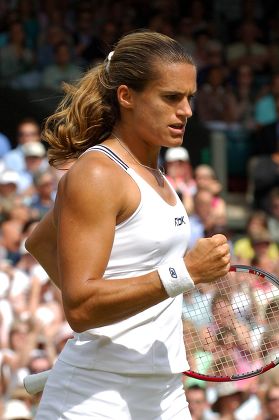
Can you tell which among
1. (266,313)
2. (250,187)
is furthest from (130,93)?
(250,187)

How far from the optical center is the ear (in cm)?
362

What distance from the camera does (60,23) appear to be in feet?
42.8

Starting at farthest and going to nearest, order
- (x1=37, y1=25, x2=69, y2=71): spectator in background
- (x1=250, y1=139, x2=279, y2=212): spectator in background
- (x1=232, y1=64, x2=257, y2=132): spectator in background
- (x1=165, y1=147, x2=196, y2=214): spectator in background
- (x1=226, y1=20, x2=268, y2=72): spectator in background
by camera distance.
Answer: (x1=226, y1=20, x2=268, y2=72): spectator in background
(x1=232, y1=64, x2=257, y2=132): spectator in background
(x1=37, y1=25, x2=69, y2=71): spectator in background
(x1=250, y1=139, x2=279, y2=212): spectator in background
(x1=165, y1=147, x2=196, y2=214): spectator in background

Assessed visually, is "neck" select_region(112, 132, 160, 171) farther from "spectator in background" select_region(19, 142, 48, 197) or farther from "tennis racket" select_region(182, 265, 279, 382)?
"spectator in background" select_region(19, 142, 48, 197)

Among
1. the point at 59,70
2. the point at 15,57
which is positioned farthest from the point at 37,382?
the point at 15,57

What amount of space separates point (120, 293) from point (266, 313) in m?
0.95

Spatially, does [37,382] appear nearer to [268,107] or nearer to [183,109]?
[183,109]

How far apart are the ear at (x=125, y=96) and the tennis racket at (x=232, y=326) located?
707mm

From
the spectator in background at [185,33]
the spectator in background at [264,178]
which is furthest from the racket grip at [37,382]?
the spectator in background at [185,33]

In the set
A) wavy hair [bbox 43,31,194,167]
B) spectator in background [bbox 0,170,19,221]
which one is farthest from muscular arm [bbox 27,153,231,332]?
spectator in background [bbox 0,170,19,221]

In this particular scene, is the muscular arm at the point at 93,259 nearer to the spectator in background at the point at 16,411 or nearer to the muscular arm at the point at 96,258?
the muscular arm at the point at 96,258

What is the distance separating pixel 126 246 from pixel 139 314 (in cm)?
22

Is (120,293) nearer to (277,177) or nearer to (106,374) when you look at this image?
(106,374)

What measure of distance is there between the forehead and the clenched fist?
528 millimetres
